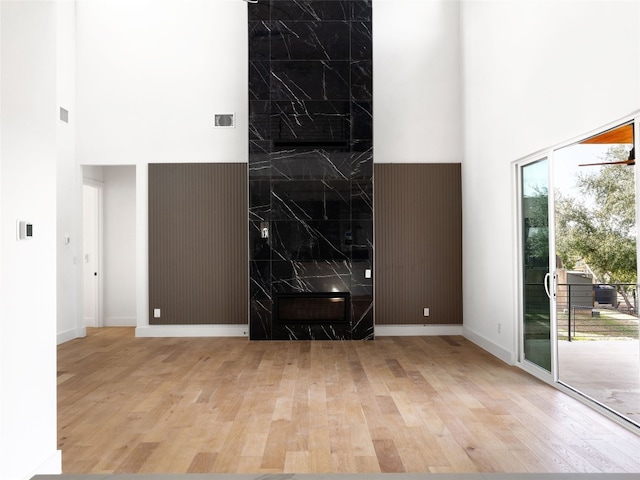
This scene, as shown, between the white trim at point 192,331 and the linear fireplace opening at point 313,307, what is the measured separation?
2.34 ft

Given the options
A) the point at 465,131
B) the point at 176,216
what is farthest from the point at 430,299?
the point at 176,216

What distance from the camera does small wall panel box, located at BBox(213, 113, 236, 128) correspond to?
7.20 m

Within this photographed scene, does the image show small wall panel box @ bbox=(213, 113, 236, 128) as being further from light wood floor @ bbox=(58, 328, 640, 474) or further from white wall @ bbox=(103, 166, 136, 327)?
light wood floor @ bbox=(58, 328, 640, 474)

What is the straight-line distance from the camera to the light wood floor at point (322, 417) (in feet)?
9.61

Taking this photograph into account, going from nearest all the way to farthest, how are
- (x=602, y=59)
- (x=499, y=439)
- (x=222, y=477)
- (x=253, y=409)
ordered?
(x=222, y=477) < (x=499, y=439) < (x=602, y=59) < (x=253, y=409)

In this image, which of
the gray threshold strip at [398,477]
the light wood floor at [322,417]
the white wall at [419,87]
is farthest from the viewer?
the white wall at [419,87]

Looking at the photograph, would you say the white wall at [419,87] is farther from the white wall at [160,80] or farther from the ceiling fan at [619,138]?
the ceiling fan at [619,138]

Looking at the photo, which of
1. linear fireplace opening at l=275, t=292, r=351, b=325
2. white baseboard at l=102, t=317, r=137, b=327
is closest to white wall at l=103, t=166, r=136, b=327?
white baseboard at l=102, t=317, r=137, b=327

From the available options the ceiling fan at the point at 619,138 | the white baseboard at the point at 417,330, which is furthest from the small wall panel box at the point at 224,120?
the ceiling fan at the point at 619,138

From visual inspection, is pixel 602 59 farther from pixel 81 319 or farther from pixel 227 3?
pixel 81 319

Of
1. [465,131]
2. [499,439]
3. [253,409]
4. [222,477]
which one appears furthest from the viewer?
[465,131]

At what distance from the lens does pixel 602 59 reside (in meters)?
3.64

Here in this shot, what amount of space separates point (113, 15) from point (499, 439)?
23.8 feet

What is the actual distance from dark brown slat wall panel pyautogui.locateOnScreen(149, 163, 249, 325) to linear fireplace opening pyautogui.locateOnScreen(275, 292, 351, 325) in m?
0.67
